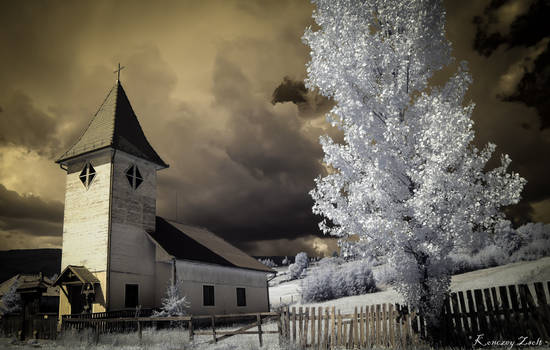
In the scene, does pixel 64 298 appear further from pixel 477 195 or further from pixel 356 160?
pixel 477 195

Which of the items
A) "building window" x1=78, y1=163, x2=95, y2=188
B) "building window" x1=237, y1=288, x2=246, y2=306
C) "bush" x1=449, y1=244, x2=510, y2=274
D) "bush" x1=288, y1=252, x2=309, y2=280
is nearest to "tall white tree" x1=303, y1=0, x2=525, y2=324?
"building window" x1=78, y1=163, x2=95, y2=188

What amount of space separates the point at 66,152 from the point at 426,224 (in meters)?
21.7

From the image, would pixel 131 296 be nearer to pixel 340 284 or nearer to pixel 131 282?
pixel 131 282

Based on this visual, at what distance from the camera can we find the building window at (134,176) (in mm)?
23047

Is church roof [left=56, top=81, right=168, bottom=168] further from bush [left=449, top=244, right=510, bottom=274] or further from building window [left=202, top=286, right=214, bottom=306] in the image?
bush [left=449, top=244, right=510, bottom=274]

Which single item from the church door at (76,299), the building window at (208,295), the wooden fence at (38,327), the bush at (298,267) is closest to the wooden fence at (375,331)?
the wooden fence at (38,327)

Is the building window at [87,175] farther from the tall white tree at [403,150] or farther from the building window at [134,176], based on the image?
the tall white tree at [403,150]

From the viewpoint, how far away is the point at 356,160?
37.5ft

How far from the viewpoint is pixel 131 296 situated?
2136 centimetres

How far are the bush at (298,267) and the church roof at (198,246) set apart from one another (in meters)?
43.9

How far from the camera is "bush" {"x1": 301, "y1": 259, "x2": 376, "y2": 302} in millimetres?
35469

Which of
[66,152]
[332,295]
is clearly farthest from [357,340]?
[332,295]

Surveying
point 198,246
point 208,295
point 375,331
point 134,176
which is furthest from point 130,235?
point 375,331

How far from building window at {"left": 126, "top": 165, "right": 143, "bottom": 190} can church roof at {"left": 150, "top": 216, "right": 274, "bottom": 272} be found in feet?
10.2
